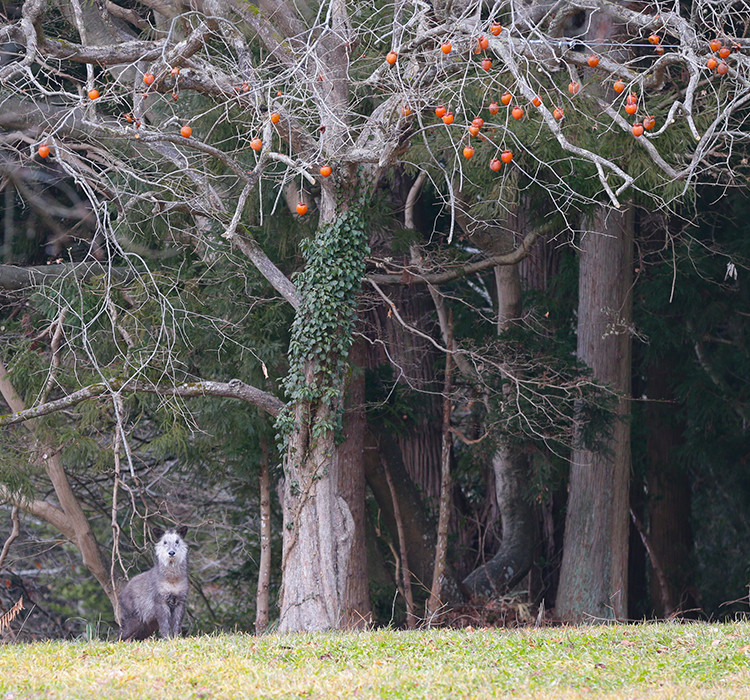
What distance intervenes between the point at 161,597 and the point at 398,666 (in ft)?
12.2

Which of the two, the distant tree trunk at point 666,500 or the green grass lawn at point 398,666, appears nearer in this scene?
the green grass lawn at point 398,666

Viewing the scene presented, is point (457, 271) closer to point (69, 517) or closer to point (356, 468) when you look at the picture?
point (356, 468)

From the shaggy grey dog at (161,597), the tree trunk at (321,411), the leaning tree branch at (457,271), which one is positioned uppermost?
the leaning tree branch at (457,271)

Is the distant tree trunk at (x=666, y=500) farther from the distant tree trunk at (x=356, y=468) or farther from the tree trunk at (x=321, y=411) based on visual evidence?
the tree trunk at (x=321, y=411)

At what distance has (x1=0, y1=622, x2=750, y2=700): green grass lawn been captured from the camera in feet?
17.0

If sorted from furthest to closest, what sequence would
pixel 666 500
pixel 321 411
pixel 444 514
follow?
pixel 666 500, pixel 444 514, pixel 321 411

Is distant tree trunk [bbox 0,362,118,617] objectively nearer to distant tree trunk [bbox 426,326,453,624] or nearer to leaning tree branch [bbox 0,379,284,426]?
leaning tree branch [bbox 0,379,284,426]

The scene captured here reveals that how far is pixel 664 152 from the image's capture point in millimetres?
9141

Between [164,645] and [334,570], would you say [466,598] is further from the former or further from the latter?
[164,645]

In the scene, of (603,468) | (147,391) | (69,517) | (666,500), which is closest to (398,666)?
(147,391)

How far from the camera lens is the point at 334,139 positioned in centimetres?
935

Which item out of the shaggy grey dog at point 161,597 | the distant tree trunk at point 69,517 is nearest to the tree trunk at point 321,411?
the shaggy grey dog at point 161,597

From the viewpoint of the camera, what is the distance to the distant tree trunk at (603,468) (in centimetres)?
1220

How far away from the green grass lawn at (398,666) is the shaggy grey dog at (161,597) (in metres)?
1.40
